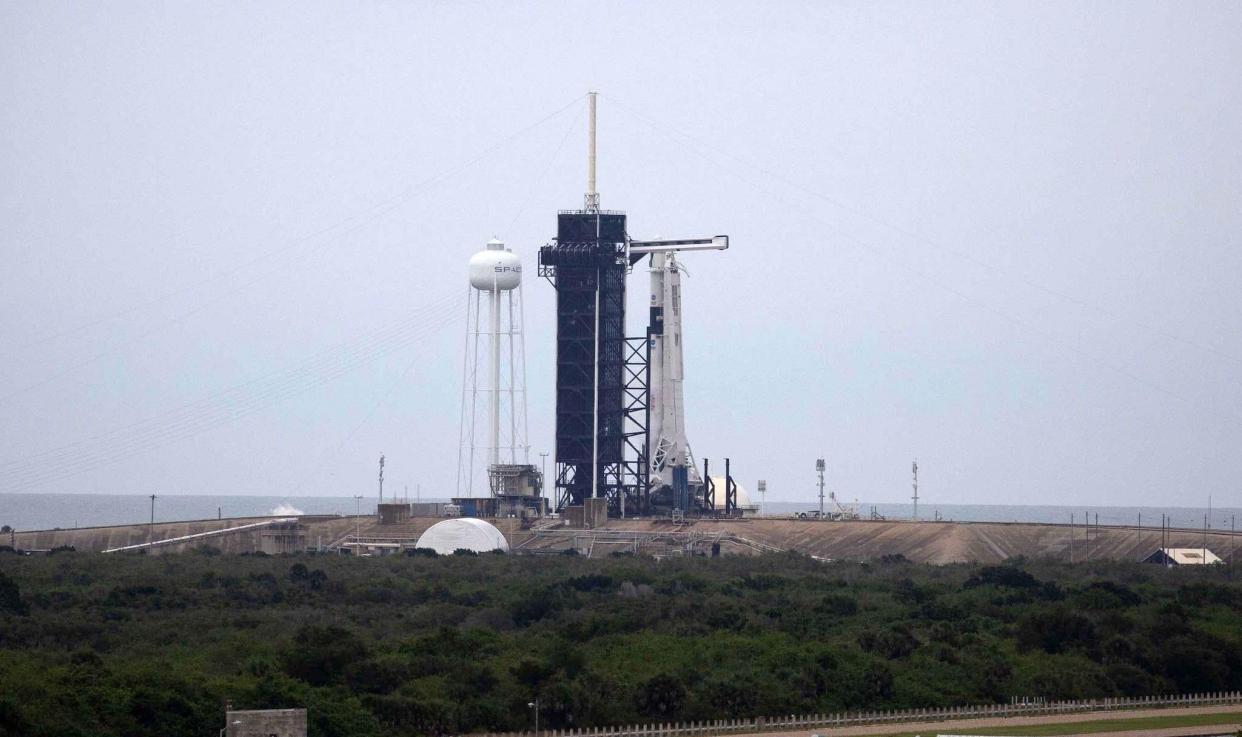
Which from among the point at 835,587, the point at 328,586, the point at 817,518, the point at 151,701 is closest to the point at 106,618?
the point at 328,586

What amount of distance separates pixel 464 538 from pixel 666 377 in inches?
684

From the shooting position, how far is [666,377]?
120062 mm

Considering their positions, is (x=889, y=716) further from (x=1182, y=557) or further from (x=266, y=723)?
(x=1182, y=557)

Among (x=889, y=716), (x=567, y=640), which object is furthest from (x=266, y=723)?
(x=567, y=640)

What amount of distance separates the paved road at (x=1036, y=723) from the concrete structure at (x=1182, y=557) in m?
44.4

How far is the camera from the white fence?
56.0 meters

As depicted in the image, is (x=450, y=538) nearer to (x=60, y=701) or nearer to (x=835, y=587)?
(x=835, y=587)

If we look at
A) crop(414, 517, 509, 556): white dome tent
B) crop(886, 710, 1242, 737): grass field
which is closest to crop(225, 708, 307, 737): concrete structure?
crop(886, 710, 1242, 737): grass field

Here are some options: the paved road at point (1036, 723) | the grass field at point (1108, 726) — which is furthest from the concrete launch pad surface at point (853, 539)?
the grass field at point (1108, 726)

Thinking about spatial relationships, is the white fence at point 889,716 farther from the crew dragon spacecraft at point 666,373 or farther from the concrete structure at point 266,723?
the crew dragon spacecraft at point 666,373

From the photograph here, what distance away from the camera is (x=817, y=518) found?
125500mm

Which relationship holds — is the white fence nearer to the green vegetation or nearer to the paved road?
the paved road

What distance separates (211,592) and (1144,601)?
4381 centimetres

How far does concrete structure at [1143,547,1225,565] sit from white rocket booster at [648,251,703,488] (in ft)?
98.1
